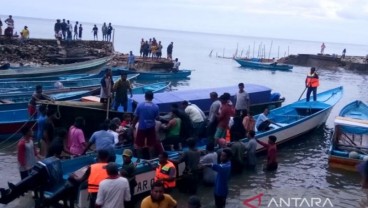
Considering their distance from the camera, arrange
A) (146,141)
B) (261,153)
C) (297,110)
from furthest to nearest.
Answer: (297,110) < (261,153) < (146,141)

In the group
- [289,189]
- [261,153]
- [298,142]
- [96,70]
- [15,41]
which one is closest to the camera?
[289,189]

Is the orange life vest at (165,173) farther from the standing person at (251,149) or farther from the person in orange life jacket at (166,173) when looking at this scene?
the standing person at (251,149)

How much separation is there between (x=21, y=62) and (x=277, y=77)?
3046cm

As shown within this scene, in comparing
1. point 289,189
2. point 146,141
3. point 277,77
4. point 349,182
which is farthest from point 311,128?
point 277,77

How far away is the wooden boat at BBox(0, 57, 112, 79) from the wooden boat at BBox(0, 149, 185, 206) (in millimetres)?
14879

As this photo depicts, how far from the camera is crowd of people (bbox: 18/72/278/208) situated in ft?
25.2

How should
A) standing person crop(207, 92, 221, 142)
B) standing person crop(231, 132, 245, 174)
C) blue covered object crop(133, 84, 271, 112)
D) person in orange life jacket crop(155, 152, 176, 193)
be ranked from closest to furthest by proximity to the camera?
person in orange life jacket crop(155, 152, 176, 193), standing person crop(231, 132, 245, 174), standing person crop(207, 92, 221, 142), blue covered object crop(133, 84, 271, 112)

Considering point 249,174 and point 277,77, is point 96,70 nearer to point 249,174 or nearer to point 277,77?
point 249,174

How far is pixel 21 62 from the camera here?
3231cm

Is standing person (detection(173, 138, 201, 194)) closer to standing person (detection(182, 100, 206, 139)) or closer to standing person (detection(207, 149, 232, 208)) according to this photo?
standing person (detection(207, 149, 232, 208))

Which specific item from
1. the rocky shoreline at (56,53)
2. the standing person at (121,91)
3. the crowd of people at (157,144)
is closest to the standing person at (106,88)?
the crowd of people at (157,144)

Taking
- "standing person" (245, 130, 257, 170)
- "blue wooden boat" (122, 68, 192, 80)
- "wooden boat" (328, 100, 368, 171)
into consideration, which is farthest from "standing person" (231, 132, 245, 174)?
"blue wooden boat" (122, 68, 192, 80)

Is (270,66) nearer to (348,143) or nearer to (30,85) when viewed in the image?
(30,85)

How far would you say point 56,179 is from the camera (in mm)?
9219
